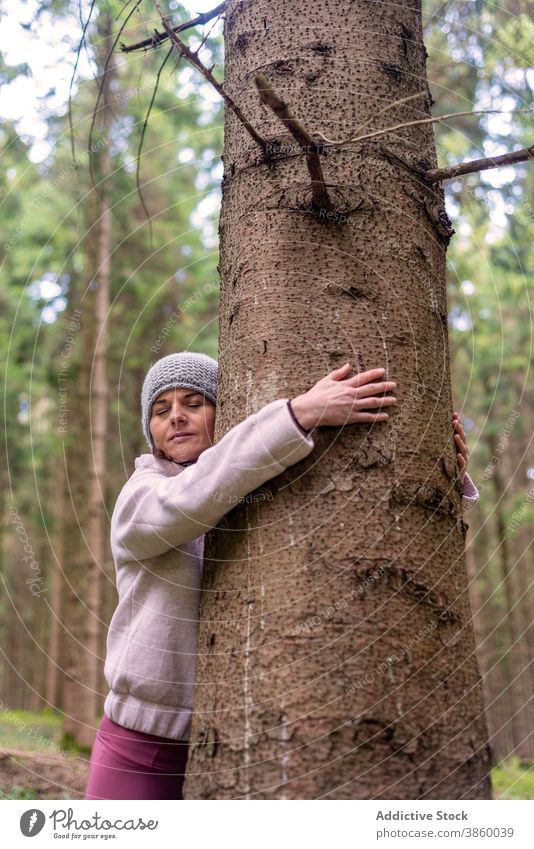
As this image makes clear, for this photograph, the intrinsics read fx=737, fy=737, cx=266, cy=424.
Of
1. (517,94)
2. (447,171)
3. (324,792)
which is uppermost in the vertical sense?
(517,94)

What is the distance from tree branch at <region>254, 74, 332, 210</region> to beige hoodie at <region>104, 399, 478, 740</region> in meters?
0.52

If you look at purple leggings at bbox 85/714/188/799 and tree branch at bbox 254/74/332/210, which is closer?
tree branch at bbox 254/74/332/210

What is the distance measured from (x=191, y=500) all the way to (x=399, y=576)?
1.78 ft

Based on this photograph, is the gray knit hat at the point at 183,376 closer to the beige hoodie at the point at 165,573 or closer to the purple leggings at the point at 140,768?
the beige hoodie at the point at 165,573

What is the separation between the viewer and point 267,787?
1.57 meters

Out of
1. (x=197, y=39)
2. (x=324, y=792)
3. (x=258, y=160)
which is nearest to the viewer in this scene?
(x=324, y=792)

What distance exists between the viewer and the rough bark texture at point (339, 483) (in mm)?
1578

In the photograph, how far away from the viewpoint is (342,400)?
1.72m

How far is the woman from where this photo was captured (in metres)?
1.74

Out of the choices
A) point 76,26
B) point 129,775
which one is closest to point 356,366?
point 129,775

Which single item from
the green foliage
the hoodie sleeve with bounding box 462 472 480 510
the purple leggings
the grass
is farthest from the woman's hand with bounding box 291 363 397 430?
the grass

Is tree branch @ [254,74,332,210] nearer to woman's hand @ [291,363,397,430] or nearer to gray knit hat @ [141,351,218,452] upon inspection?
woman's hand @ [291,363,397,430]

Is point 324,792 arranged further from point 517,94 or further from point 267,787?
point 517,94

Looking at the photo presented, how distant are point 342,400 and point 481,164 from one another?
77cm
